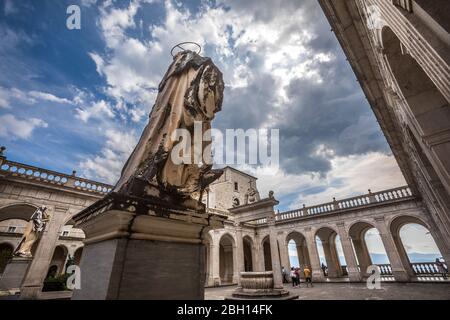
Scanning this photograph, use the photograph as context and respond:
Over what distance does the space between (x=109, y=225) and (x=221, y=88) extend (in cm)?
221

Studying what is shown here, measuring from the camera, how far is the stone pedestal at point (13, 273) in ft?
26.0

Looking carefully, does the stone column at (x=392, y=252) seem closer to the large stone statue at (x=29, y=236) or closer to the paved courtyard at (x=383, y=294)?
the paved courtyard at (x=383, y=294)

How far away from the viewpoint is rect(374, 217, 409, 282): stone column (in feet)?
49.7

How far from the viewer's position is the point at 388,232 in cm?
1612

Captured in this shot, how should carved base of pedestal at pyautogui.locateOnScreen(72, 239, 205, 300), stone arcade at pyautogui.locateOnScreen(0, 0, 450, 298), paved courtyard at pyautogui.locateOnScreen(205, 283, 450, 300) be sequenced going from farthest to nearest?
paved courtyard at pyautogui.locateOnScreen(205, 283, 450, 300), stone arcade at pyautogui.locateOnScreen(0, 0, 450, 298), carved base of pedestal at pyautogui.locateOnScreen(72, 239, 205, 300)

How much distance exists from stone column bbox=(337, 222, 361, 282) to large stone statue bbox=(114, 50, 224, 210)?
1987cm

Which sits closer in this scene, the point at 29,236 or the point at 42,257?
the point at 29,236

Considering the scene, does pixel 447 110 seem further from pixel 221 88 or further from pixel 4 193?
pixel 4 193

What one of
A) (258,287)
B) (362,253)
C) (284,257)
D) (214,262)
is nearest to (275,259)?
(258,287)

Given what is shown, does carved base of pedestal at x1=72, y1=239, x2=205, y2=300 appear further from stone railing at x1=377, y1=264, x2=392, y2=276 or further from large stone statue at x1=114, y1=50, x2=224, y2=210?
stone railing at x1=377, y1=264, x2=392, y2=276

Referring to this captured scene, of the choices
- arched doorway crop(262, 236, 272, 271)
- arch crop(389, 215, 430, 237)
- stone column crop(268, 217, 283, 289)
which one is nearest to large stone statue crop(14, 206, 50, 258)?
stone column crop(268, 217, 283, 289)

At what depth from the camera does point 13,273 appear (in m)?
8.46

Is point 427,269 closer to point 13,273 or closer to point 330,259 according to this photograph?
point 330,259

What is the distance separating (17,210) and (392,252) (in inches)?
1027
